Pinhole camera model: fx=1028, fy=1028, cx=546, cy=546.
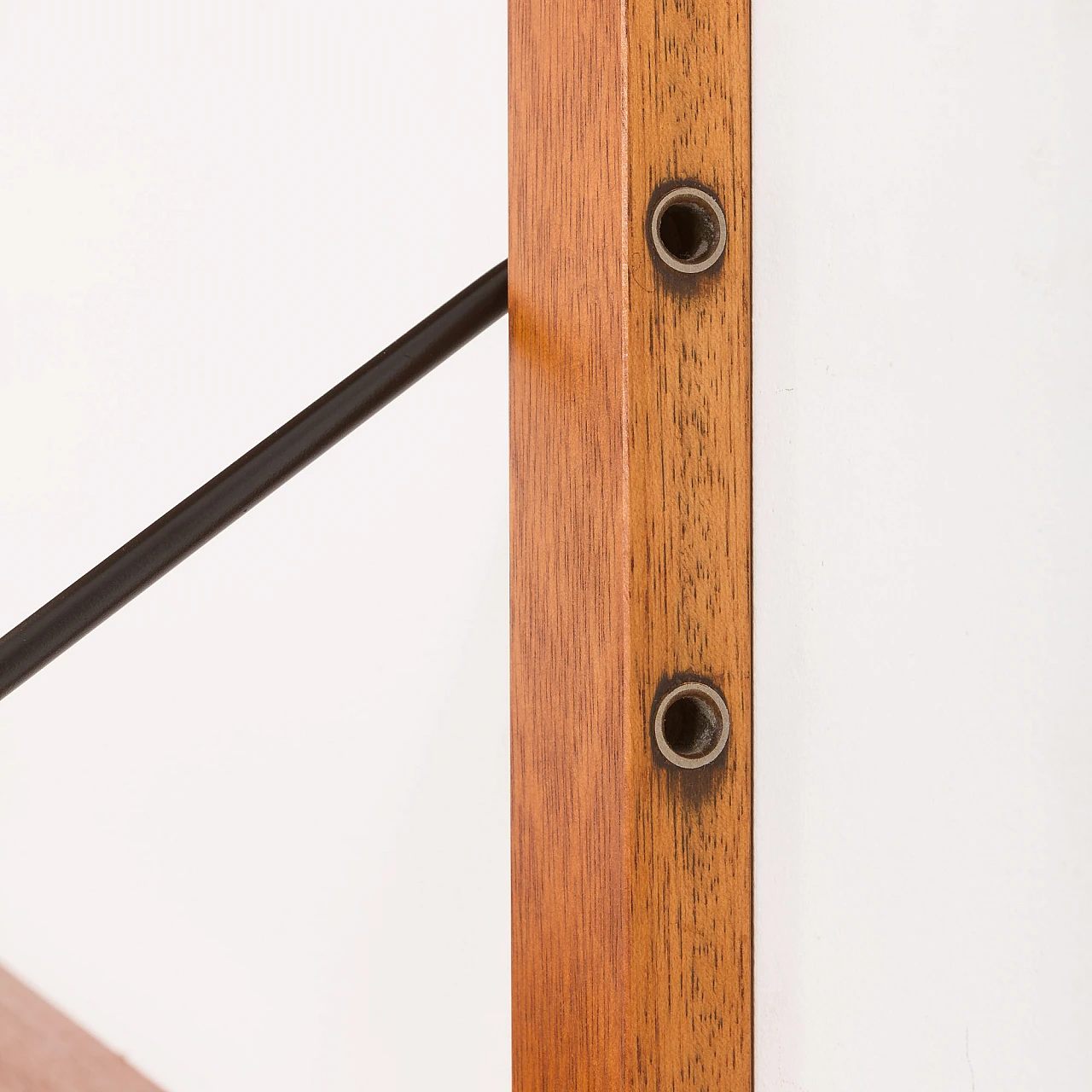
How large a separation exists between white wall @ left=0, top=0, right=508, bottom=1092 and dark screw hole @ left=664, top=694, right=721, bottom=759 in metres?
0.35

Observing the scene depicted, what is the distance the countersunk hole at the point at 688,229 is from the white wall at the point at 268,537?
1.16ft

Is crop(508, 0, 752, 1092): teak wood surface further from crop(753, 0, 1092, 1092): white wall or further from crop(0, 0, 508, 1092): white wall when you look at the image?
crop(0, 0, 508, 1092): white wall

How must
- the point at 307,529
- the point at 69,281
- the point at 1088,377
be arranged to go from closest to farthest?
the point at 1088,377, the point at 307,529, the point at 69,281

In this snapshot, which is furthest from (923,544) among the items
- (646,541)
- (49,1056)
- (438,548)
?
(49,1056)

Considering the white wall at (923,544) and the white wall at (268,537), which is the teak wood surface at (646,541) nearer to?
the white wall at (923,544)

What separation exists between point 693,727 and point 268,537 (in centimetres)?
45

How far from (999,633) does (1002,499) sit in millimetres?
23

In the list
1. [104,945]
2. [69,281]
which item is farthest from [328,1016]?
[69,281]

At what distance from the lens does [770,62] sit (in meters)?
0.19

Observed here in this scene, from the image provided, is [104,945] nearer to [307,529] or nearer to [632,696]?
[307,529]

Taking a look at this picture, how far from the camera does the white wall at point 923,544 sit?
17 centimetres

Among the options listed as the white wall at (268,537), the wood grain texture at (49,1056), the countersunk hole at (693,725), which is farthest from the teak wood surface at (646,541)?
the wood grain texture at (49,1056)

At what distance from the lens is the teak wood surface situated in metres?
0.18

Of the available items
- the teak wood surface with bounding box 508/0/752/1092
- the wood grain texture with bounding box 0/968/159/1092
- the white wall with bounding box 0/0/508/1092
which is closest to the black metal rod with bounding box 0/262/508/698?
the teak wood surface with bounding box 508/0/752/1092
